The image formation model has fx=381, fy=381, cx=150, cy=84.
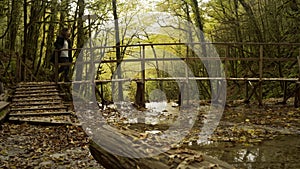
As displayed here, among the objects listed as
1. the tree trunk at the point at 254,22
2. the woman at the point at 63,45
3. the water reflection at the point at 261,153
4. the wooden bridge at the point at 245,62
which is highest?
the tree trunk at the point at 254,22

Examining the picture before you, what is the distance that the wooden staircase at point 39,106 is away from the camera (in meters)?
8.43

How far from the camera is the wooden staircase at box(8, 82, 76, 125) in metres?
8.43

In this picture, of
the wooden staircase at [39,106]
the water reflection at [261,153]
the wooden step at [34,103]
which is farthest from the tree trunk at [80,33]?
the water reflection at [261,153]

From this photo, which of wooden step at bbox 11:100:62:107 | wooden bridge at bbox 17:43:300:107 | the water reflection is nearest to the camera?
the water reflection

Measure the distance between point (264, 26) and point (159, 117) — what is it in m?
6.18

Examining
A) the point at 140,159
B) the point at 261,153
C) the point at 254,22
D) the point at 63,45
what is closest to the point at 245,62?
the point at 254,22

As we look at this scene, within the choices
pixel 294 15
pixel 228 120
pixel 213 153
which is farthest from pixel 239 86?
pixel 213 153

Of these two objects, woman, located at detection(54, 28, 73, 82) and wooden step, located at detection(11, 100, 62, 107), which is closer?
wooden step, located at detection(11, 100, 62, 107)

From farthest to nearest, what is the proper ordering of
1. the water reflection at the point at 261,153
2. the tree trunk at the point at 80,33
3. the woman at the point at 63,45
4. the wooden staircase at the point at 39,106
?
the tree trunk at the point at 80,33
the woman at the point at 63,45
the wooden staircase at the point at 39,106
the water reflection at the point at 261,153

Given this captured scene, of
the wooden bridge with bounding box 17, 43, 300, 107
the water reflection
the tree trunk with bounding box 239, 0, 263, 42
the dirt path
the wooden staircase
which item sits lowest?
the water reflection

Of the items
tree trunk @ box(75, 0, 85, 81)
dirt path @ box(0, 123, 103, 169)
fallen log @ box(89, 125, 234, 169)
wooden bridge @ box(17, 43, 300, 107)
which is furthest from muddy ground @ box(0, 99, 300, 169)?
tree trunk @ box(75, 0, 85, 81)

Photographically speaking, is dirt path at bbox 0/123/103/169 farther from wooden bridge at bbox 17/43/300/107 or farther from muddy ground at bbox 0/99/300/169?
wooden bridge at bbox 17/43/300/107

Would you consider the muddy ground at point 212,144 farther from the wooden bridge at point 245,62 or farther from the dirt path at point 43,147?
the wooden bridge at point 245,62

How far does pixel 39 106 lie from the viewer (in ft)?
31.3
